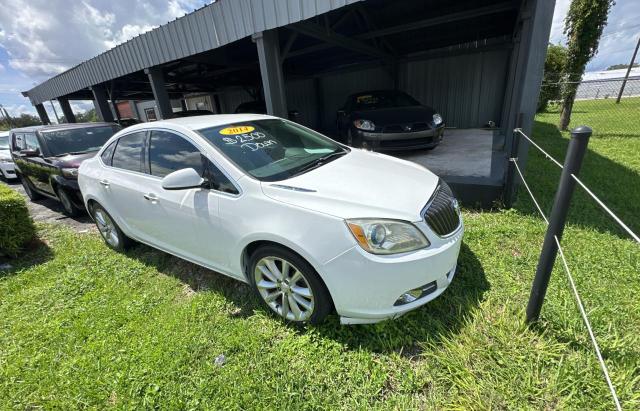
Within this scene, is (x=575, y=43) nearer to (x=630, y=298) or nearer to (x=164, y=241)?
(x=630, y=298)

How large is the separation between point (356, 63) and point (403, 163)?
9476mm

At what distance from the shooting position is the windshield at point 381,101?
6.75 m

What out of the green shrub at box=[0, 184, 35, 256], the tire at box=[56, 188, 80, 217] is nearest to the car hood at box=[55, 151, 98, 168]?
the tire at box=[56, 188, 80, 217]

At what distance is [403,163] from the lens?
9.03 feet

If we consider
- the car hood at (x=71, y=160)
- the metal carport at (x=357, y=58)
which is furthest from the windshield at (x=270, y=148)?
the car hood at (x=71, y=160)

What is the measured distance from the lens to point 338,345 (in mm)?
2016

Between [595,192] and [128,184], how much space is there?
19.5ft

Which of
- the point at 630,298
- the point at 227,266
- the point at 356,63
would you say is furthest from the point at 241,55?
the point at 630,298

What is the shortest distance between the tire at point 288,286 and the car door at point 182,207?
14.5 inches

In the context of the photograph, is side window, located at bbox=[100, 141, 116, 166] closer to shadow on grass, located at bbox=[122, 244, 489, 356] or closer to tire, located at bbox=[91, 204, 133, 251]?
tire, located at bbox=[91, 204, 133, 251]

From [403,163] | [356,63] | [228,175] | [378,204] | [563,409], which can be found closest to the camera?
[563,409]

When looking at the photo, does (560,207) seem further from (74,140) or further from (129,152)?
(74,140)

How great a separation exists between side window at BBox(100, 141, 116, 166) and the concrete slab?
13.7 feet

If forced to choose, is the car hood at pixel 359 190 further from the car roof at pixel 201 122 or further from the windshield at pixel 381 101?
the windshield at pixel 381 101
